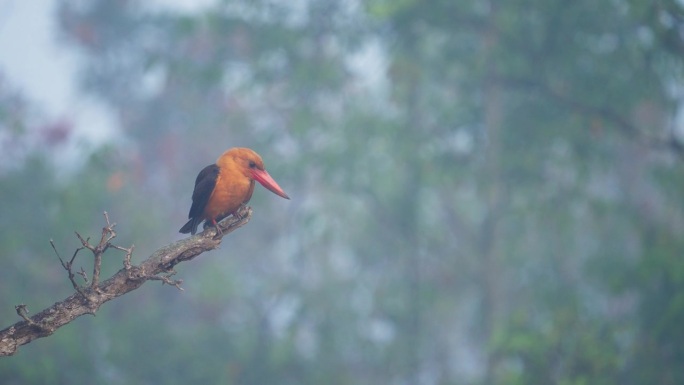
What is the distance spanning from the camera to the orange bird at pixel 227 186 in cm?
530

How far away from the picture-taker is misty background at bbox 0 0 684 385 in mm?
10742

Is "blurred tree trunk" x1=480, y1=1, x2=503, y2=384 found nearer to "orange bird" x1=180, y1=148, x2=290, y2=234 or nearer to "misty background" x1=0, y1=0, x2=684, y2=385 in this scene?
"misty background" x1=0, y1=0, x2=684, y2=385

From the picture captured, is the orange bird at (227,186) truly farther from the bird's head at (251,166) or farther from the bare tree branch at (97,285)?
the bare tree branch at (97,285)

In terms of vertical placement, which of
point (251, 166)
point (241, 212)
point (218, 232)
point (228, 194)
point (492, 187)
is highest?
point (492, 187)

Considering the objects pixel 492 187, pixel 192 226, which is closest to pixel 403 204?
pixel 492 187

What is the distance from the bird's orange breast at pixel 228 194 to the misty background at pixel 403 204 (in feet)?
16.0

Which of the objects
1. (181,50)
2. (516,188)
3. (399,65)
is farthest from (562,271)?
(181,50)

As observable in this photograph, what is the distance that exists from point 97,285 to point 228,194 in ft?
4.76

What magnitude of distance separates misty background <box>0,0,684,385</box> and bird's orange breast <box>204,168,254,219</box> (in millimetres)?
4880

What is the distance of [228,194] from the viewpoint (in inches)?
209

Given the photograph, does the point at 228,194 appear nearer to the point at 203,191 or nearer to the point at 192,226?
the point at 203,191

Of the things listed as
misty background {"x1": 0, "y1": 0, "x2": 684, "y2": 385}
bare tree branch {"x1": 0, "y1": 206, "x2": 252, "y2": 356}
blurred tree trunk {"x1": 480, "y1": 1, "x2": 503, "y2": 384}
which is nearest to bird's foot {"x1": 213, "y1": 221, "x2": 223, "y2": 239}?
bare tree branch {"x1": 0, "y1": 206, "x2": 252, "y2": 356}

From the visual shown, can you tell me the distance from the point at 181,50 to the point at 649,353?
588 inches

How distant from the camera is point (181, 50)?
20891 mm
